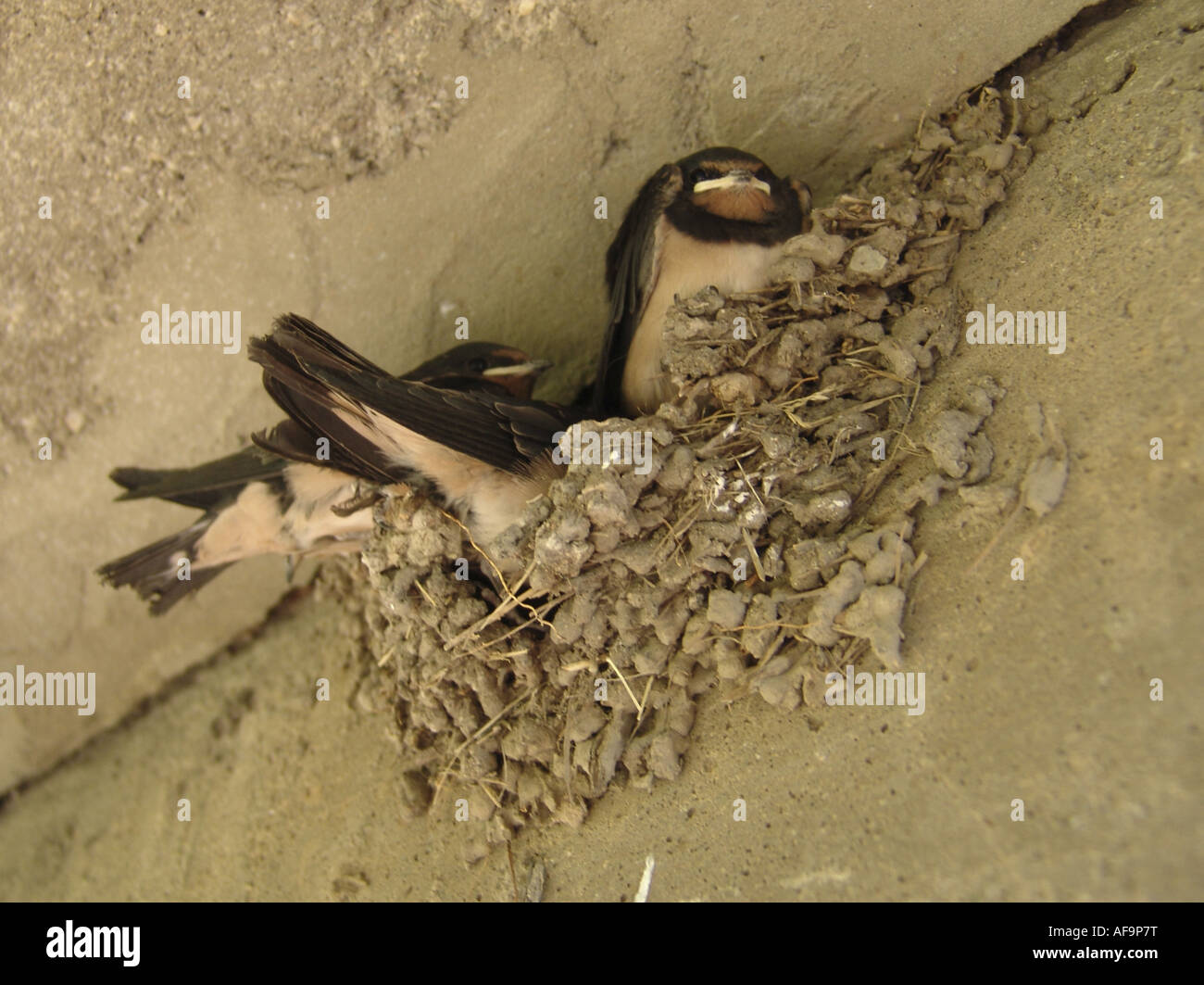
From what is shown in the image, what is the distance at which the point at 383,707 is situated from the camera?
2736mm

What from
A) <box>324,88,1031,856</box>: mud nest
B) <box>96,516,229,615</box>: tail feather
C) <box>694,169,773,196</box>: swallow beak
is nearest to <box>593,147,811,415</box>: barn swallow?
<box>694,169,773,196</box>: swallow beak

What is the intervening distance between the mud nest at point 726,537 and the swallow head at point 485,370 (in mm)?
477

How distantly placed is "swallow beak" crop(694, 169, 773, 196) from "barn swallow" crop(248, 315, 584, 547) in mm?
664

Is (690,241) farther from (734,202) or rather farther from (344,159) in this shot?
(344,159)

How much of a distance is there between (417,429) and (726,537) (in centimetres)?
70

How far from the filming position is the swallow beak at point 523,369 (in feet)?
8.90

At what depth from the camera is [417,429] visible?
6.77 ft

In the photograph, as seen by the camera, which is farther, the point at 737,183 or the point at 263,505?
the point at 263,505

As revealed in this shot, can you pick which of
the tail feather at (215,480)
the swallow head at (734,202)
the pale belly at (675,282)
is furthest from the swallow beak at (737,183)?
the tail feather at (215,480)

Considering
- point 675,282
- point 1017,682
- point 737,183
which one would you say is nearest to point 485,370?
→ point 675,282

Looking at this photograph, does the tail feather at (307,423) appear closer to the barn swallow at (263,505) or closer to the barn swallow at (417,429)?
the barn swallow at (417,429)

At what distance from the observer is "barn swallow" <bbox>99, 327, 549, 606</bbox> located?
2.68 m

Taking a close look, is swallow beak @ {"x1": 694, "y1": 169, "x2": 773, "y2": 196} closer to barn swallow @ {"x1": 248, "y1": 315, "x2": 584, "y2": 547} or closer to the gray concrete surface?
the gray concrete surface

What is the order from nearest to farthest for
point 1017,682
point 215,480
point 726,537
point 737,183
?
point 1017,682 < point 726,537 < point 737,183 < point 215,480
